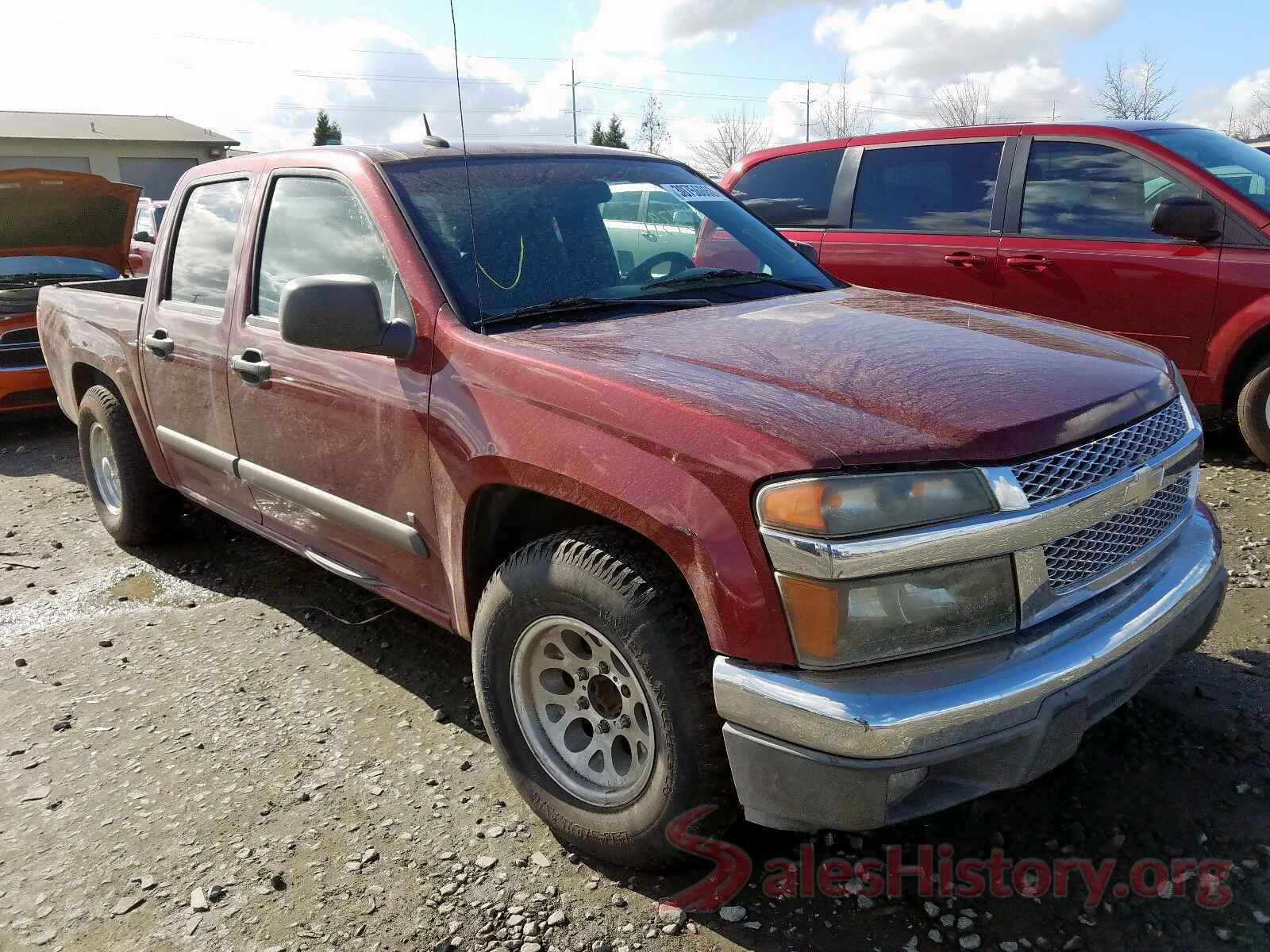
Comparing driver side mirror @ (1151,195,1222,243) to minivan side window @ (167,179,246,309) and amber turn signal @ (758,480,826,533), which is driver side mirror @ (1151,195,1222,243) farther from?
minivan side window @ (167,179,246,309)

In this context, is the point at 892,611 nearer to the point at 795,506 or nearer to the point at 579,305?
the point at 795,506

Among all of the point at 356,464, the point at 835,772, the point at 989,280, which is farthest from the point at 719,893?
the point at 989,280

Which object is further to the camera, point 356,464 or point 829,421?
point 356,464

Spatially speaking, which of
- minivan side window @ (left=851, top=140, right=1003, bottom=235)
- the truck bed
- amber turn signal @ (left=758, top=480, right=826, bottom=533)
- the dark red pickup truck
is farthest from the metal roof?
amber turn signal @ (left=758, top=480, right=826, bottom=533)

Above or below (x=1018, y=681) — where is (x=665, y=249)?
above

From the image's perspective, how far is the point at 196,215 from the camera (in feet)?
13.6

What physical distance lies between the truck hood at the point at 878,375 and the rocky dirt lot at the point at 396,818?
106 centimetres

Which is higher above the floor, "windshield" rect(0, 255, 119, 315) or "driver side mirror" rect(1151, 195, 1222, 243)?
"driver side mirror" rect(1151, 195, 1222, 243)

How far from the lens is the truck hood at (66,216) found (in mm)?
7211

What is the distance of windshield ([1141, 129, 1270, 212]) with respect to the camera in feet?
17.1

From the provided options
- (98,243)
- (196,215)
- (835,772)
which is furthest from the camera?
(98,243)

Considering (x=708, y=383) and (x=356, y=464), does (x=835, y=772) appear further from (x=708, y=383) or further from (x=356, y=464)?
(x=356, y=464)

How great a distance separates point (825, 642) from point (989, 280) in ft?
14.3

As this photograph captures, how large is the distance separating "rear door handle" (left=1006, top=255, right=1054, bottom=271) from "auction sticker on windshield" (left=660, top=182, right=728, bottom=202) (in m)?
2.51
